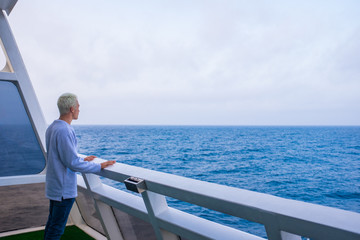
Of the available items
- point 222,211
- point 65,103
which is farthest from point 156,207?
point 65,103

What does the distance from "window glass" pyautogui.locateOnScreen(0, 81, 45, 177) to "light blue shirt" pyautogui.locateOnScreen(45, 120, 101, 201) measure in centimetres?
132

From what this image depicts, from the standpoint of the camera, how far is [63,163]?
147 centimetres

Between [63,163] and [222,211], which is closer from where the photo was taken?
[222,211]

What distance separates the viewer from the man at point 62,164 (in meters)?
1.41

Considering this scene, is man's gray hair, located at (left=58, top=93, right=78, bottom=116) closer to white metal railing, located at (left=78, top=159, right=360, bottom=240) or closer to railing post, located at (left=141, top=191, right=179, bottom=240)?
white metal railing, located at (left=78, top=159, right=360, bottom=240)

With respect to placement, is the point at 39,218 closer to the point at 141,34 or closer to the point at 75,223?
the point at 75,223

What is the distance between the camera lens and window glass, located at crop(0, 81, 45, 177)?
254cm

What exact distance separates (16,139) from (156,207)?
2.05m

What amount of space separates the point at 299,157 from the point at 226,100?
60.5 meters

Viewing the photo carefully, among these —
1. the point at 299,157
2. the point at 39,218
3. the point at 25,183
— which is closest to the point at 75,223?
the point at 39,218

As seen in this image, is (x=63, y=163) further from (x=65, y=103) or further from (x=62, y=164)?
(x=65, y=103)

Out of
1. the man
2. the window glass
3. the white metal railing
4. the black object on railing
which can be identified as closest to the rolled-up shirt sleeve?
the man

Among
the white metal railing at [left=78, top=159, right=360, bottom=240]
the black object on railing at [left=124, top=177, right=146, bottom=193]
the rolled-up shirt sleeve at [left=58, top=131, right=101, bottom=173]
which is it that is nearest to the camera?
the white metal railing at [left=78, top=159, right=360, bottom=240]

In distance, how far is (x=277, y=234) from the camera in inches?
30.8
